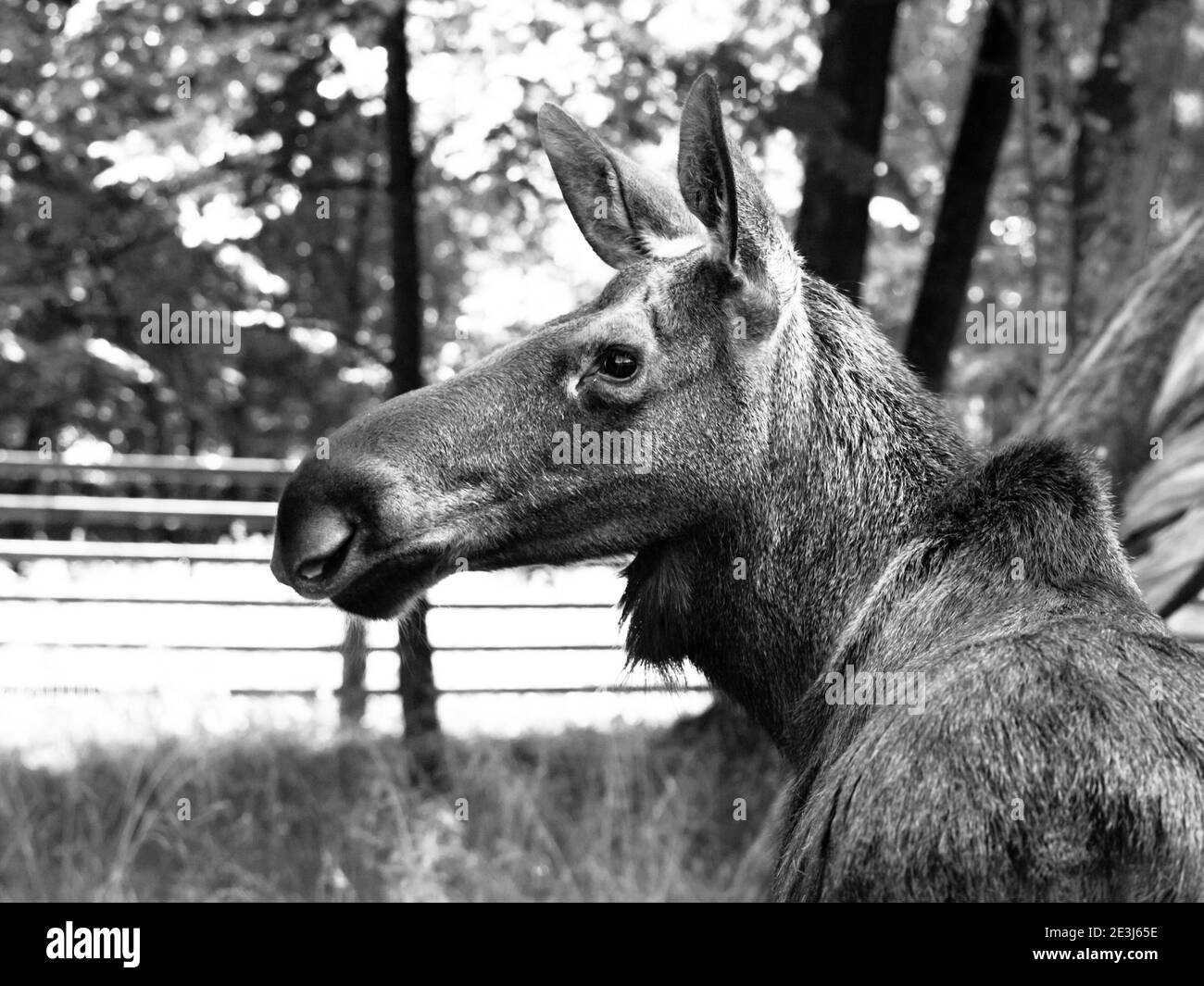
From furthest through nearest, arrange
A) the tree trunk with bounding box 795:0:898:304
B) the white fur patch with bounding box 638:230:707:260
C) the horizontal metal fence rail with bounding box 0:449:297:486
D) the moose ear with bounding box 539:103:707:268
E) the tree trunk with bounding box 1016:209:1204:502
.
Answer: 1. the horizontal metal fence rail with bounding box 0:449:297:486
2. the tree trunk with bounding box 795:0:898:304
3. the tree trunk with bounding box 1016:209:1204:502
4. the moose ear with bounding box 539:103:707:268
5. the white fur patch with bounding box 638:230:707:260

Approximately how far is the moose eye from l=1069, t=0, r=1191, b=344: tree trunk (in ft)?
15.7

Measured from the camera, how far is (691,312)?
358 centimetres

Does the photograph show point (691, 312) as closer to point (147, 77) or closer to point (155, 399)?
point (147, 77)

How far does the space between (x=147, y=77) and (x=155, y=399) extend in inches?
333

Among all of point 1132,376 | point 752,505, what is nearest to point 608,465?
point 752,505

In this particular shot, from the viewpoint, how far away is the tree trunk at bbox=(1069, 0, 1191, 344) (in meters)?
7.60

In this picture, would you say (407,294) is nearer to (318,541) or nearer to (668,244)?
(668,244)

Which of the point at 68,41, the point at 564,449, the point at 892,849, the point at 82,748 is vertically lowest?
the point at 82,748

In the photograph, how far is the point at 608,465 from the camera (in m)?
3.53

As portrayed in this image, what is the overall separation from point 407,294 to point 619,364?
186 inches

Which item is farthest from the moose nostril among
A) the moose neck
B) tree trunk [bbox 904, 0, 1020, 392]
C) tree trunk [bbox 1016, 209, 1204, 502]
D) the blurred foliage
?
tree trunk [bbox 904, 0, 1020, 392]

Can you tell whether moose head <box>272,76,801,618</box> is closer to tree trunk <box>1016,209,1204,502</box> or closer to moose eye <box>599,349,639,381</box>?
moose eye <box>599,349,639,381</box>

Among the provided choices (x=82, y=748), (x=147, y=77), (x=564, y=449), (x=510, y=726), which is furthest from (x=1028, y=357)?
(x=564, y=449)

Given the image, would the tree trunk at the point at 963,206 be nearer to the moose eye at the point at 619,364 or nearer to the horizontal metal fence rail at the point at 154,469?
the horizontal metal fence rail at the point at 154,469
